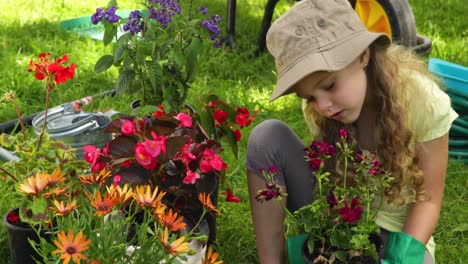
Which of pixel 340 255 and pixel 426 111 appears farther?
pixel 426 111

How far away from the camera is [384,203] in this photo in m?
2.19

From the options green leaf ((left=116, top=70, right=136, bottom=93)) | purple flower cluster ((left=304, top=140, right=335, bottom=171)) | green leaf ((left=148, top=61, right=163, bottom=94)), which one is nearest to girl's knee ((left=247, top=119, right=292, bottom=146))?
purple flower cluster ((left=304, top=140, right=335, bottom=171))

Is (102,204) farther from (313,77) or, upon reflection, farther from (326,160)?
(326,160)

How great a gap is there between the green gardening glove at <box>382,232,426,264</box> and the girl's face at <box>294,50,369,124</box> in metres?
0.38

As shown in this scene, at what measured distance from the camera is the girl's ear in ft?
6.48

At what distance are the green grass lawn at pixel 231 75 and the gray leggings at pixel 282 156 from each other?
0.39 metres

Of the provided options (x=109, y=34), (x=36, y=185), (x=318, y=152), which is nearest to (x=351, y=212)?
(x=318, y=152)

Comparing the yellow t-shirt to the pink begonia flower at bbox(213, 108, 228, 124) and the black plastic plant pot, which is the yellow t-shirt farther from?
the black plastic plant pot

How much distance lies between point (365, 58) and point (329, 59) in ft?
0.56

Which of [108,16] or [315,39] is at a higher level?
[315,39]

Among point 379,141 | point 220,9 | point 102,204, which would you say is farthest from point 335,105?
point 220,9

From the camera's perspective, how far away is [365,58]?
78.4 inches

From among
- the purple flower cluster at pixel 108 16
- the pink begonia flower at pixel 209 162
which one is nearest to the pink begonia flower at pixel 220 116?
the pink begonia flower at pixel 209 162

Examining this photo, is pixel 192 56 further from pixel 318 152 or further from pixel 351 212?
pixel 351 212
